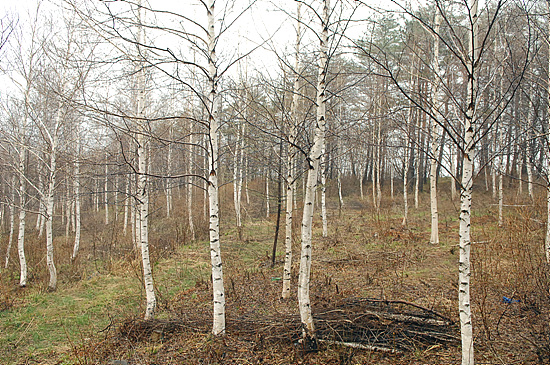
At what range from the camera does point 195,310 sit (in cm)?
614

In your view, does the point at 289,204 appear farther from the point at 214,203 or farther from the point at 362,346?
the point at 362,346

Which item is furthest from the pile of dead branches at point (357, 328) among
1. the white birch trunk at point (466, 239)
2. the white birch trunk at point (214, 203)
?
the white birch trunk at point (466, 239)

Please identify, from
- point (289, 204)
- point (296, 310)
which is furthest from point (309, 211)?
point (289, 204)

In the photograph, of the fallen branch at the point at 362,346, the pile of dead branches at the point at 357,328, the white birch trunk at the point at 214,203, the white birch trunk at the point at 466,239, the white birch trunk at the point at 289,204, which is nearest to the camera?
the white birch trunk at the point at 466,239

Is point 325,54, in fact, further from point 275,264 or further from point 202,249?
point 202,249

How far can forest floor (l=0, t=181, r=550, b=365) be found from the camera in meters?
3.94

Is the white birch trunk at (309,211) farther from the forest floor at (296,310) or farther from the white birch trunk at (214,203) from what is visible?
the white birch trunk at (214,203)

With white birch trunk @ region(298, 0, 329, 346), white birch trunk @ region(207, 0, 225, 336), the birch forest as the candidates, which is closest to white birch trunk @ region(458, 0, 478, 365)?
the birch forest

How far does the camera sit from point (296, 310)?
18.4ft

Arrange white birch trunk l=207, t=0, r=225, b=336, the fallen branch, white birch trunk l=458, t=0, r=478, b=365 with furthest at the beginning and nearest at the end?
white birch trunk l=207, t=0, r=225, b=336
the fallen branch
white birch trunk l=458, t=0, r=478, b=365

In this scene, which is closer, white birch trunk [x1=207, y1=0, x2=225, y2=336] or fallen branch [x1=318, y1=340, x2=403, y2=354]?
fallen branch [x1=318, y1=340, x2=403, y2=354]

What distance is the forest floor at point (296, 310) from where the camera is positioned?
394cm

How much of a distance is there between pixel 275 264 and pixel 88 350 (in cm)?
534

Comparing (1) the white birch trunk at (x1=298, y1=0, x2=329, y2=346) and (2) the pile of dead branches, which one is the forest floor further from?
(1) the white birch trunk at (x1=298, y1=0, x2=329, y2=346)
